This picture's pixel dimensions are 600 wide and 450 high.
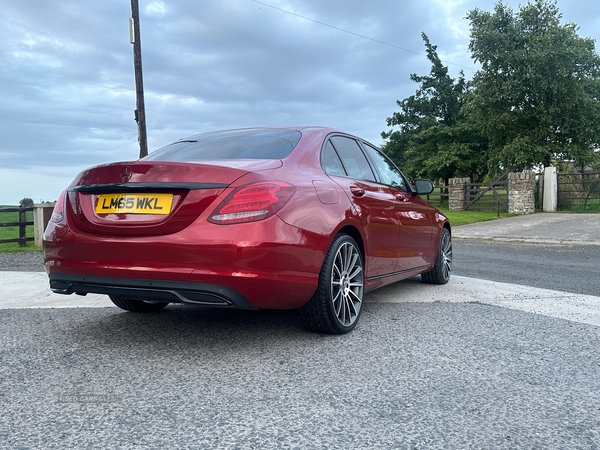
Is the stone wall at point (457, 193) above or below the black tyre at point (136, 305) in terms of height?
above

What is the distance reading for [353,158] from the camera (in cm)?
466

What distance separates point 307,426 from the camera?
2293mm

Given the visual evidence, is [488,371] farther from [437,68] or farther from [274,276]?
[437,68]

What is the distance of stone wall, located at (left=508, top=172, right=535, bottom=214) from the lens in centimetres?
2486

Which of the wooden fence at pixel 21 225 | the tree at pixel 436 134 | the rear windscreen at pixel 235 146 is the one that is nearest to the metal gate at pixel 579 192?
the tree at pixel 436 134

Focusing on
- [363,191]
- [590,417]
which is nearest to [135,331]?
[363,191]

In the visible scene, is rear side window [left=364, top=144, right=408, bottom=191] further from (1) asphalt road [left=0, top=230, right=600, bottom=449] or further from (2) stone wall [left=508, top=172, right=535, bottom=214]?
(2) stone wall [left=508, top=172, right=535, bottom=214]

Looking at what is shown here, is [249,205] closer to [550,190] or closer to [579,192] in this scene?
[550,190]

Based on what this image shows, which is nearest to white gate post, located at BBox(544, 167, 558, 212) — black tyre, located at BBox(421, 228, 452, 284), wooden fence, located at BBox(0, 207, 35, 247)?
black tyre, located at BBox(421, 228, 452, 284)

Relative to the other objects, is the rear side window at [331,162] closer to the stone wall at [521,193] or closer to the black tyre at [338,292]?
the black tyre at [338,292]

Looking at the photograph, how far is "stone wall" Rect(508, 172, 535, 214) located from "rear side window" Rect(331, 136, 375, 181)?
2213 cm

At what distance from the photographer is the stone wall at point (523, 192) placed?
24.9 metres

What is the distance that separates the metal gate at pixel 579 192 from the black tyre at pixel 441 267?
2086cm

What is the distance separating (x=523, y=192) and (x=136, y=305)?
23.6 meters
